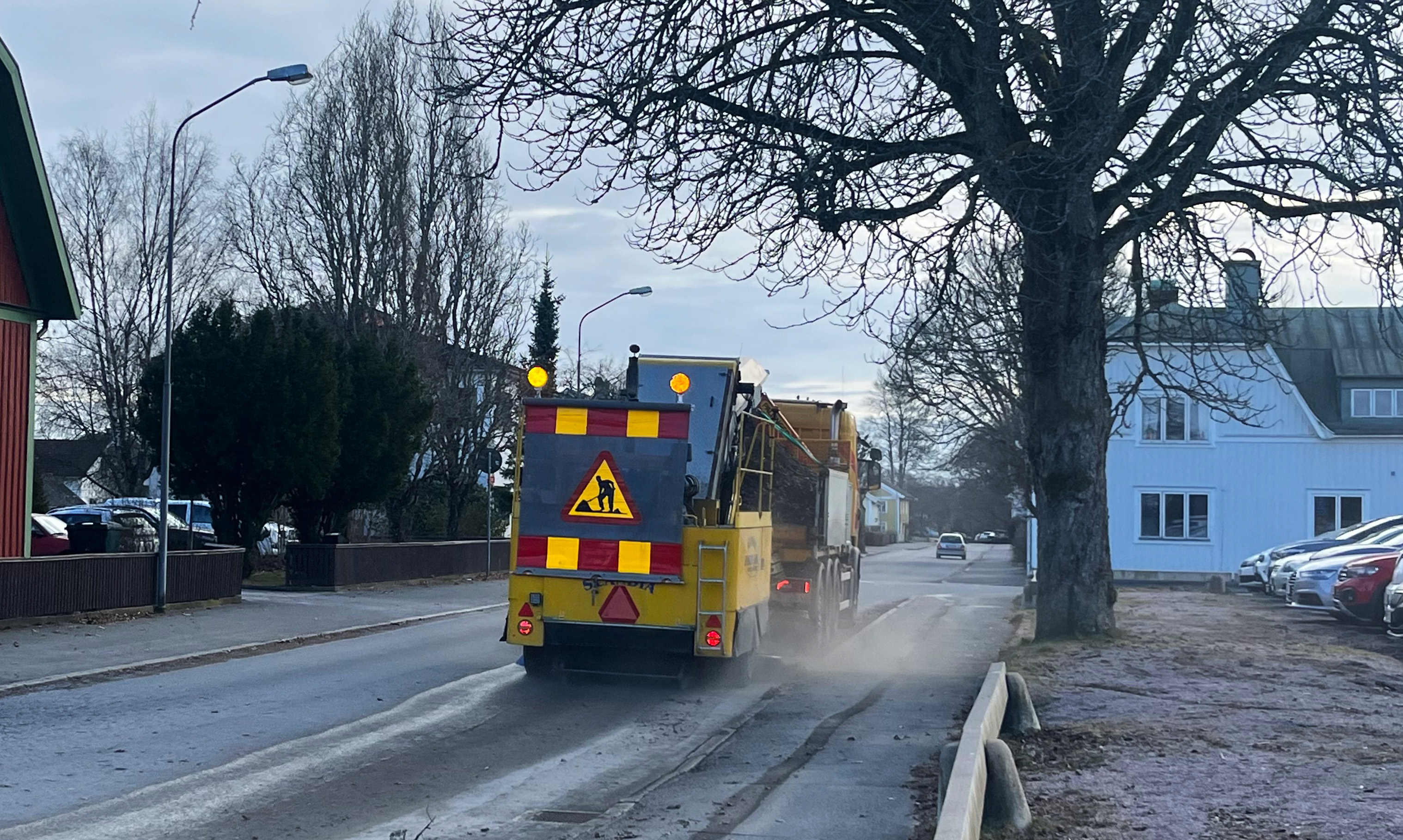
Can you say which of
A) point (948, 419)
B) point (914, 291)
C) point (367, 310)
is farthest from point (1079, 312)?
point (367, 310)

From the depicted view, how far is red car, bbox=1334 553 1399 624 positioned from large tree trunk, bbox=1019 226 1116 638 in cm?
557

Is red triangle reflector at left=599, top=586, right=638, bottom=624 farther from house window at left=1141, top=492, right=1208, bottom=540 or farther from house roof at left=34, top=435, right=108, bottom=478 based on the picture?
house roof at left=34, top=435, right=108, bottom=478

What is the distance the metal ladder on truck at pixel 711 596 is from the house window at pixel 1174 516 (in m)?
35.6

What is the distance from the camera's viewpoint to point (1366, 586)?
64.6ft

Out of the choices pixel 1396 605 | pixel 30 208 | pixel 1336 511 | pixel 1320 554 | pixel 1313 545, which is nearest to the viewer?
pixel 1396 605

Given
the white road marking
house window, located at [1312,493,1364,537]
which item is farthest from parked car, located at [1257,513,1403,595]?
the white road marking

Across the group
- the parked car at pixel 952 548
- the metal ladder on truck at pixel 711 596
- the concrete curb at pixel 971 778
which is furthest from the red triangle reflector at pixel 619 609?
the parked car at pixel 952 548

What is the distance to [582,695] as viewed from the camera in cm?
1311

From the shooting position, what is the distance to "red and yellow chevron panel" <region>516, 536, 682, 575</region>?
13.2 m

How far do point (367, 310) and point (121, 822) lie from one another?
1271 inches

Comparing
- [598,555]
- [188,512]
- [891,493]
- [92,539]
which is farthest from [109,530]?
[891,493]

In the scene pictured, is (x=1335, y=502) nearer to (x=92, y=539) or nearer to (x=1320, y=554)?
(x=1320, y=554)

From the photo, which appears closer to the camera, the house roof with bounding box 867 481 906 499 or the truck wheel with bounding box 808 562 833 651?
the truck wheel with bounding box 808 562 833 651

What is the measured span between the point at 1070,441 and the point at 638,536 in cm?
579
